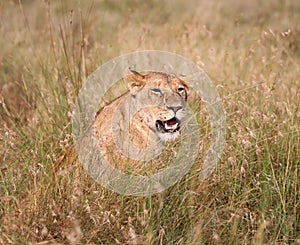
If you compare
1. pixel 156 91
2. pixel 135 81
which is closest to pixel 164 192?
pixel 156 91

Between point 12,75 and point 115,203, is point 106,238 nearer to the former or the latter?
point 115,203

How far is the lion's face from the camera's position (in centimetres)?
374

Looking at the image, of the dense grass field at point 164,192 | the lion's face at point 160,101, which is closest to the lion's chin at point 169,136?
the lion's face at point 160,101

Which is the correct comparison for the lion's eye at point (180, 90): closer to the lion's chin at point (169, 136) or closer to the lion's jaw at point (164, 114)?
the lion's jaw at point (164, 114)

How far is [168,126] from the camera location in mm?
3768

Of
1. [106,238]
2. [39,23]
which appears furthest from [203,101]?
[39,23]

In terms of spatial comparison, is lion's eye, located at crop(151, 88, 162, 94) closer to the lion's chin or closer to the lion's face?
the lion's face

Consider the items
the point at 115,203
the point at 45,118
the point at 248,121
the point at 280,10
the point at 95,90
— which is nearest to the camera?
the point at 115,203

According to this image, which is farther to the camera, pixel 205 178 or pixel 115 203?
pixel 205 178

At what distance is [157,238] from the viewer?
3.13 m

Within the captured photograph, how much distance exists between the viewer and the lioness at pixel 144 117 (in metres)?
3.74

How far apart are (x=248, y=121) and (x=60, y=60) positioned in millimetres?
2069

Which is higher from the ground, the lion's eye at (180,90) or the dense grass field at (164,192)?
the lion's eye at (180,90)

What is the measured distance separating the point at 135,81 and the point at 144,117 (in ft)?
0.77
